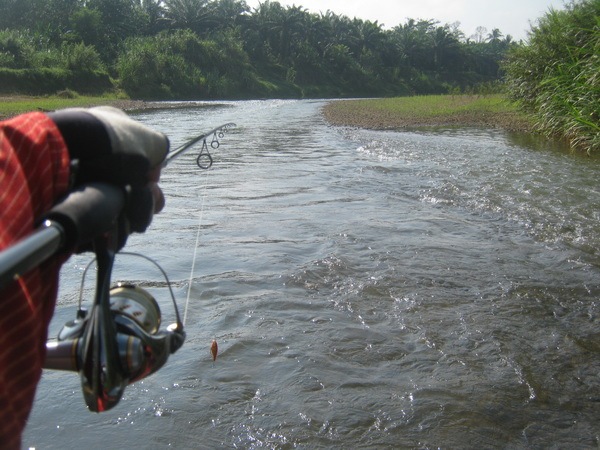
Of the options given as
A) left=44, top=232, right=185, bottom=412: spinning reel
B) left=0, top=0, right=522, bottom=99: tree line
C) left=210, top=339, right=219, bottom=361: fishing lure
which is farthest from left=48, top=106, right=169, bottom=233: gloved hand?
left=0, top=0, right=522, bottom=99: tree line

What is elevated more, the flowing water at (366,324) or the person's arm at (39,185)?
the person's arm at (39,185)

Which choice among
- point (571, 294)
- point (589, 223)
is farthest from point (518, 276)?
point (589, 223)

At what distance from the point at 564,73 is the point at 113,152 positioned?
1554 cm

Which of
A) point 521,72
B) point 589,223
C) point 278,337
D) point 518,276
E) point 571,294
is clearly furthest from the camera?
point 521,72

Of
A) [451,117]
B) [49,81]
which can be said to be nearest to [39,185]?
[451,117]

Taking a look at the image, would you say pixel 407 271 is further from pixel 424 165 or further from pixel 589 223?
pixel 424 165

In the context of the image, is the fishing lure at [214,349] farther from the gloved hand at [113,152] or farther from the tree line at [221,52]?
the tree line at [221,52]

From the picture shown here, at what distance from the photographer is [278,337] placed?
4480 millimetres

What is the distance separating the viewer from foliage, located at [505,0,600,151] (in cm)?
1320

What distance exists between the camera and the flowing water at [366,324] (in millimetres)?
3395

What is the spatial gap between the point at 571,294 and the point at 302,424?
9.44 feet

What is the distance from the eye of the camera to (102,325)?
5.51ft

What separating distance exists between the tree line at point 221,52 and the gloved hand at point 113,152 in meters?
33.8

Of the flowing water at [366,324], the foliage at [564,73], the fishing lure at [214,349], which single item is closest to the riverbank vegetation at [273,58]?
the foliage at [564,73]
